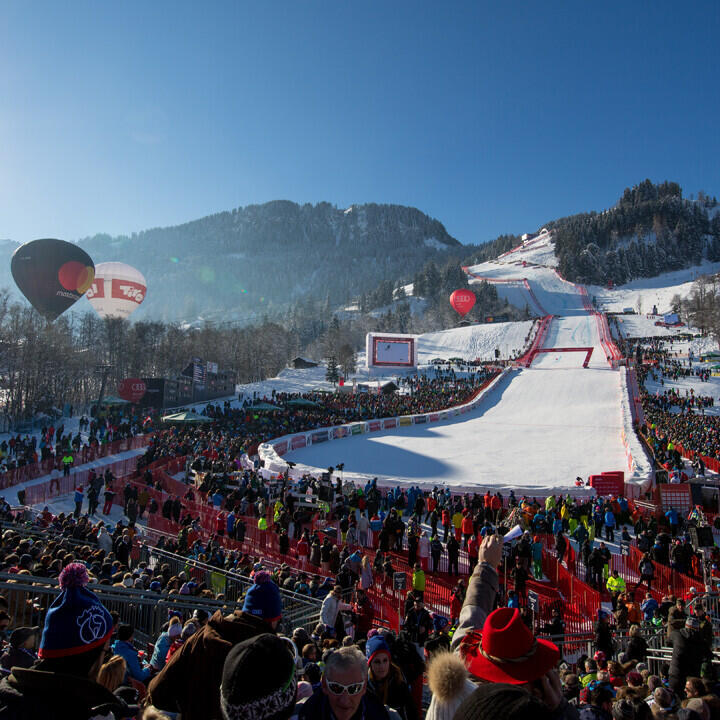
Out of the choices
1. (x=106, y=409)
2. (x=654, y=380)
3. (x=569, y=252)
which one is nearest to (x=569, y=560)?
(x=106, y=409)

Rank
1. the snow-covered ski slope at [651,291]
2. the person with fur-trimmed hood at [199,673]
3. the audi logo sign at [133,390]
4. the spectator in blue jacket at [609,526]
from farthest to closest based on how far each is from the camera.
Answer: the snow-covered ski slope at [651,291], the audi logo sign at [133,390], the spectator in blue jacket at [609,526], the person with fur-trimmed hood at [199,673]

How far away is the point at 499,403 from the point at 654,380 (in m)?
15.5

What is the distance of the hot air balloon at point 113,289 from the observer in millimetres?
52469

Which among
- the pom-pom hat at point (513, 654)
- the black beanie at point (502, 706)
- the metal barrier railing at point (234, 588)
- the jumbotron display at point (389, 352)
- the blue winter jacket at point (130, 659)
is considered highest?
the jumbotron display at point (389, 352)

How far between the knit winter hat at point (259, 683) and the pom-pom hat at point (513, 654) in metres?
0.82

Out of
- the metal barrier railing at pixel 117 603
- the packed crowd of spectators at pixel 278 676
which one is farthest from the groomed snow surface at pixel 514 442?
the packed crowd of spectators at pixel 278 676

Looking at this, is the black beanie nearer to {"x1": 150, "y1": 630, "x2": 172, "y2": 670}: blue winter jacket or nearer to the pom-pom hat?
the pom-pom hat

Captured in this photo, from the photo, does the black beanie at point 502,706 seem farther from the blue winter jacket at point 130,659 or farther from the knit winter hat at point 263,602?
the blue winter jacket at point 130,659

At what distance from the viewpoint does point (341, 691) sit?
2.23 metres

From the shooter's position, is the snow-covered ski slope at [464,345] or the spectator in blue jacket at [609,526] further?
the snow-covered ski slope at [464,345]

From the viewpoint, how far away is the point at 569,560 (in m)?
12.6

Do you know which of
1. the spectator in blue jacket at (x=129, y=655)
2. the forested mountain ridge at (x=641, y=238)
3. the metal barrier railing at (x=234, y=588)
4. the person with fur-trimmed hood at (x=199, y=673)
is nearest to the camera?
the person with fur-trimmed hood at (x=199, y=673)

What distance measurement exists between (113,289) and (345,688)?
56.2 meters

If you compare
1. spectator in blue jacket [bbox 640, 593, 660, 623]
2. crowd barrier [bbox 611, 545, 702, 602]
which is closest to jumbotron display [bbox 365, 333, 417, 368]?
crowd barrier [bbox 611, 545, 702, 602]
